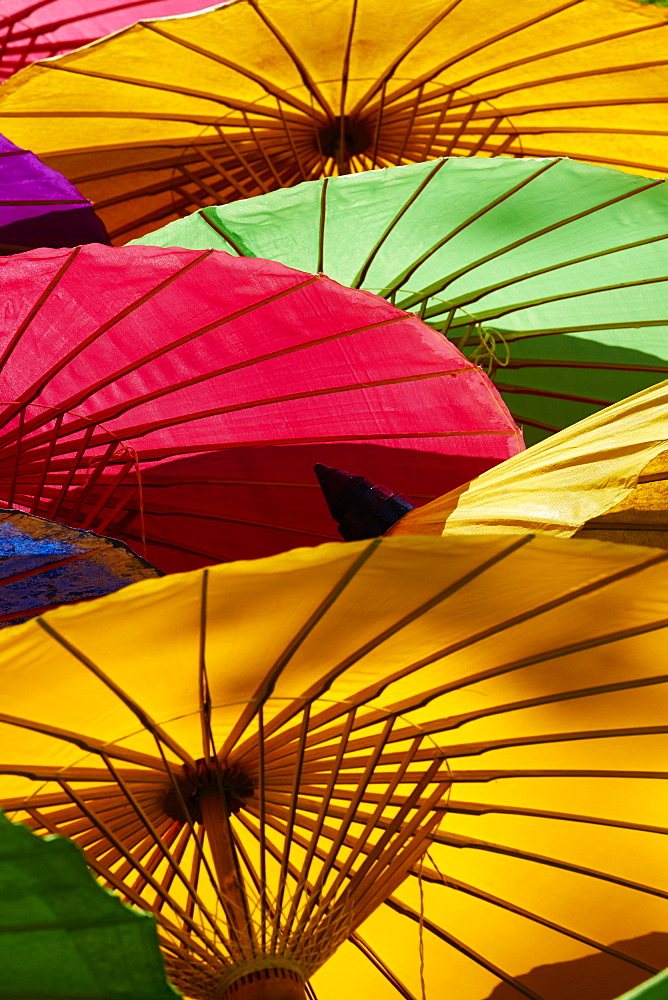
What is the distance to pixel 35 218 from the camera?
2982 millimetres

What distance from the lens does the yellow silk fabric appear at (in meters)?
1.78

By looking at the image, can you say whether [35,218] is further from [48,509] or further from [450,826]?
[450,826]

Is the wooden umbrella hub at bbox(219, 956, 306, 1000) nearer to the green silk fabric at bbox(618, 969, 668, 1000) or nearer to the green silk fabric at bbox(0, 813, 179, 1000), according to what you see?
the green silk fabric at bbox(0, 813, 179, 1000)

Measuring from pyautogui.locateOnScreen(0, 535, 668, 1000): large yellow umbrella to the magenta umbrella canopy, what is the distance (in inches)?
124

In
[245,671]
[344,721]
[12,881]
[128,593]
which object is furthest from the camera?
[344,721]

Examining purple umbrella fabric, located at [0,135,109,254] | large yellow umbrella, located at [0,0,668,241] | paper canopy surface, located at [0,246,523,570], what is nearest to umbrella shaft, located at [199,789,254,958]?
paper canopy surface, located at [0,246,523,570]

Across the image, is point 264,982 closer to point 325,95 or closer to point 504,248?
point 504,248

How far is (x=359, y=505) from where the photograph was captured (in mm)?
2336

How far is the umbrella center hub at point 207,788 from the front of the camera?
6.03ft

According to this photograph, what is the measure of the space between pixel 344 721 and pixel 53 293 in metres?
1.26

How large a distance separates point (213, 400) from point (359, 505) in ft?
1.94

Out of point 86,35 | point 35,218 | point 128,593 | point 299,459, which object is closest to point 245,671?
point 128,593

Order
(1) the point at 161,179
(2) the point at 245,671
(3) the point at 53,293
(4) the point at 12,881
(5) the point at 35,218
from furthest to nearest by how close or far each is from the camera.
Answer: (1) the point at 161,179 → (5) the point at 35,218 → (3) the point at 53,293 → (2) the point at 245,671 → (4) the point at 12,881

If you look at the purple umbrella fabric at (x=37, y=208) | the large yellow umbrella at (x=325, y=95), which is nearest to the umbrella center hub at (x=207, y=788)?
the purple umbrella fabric at (x=37, y=208)
